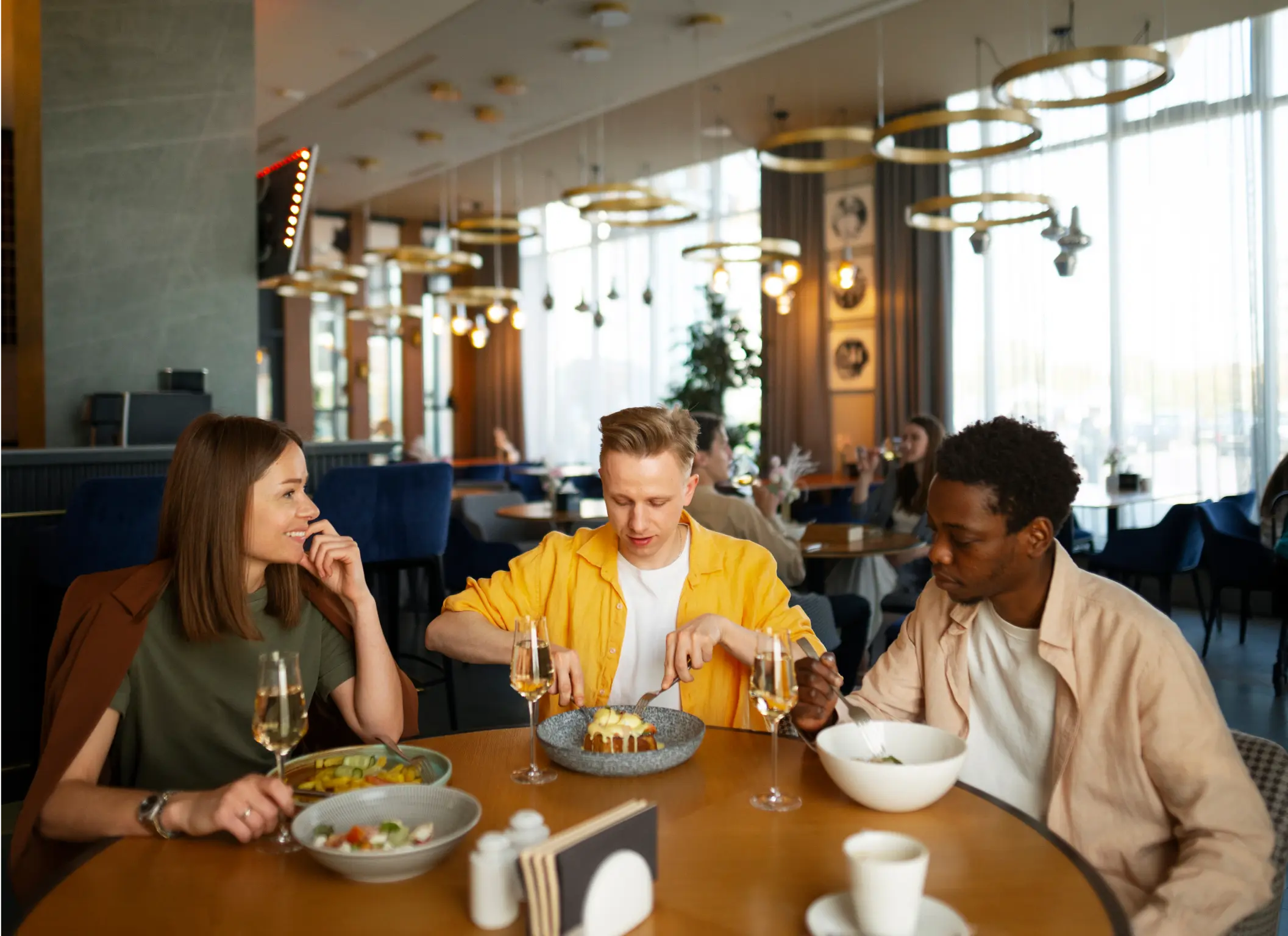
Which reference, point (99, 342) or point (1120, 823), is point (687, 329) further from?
point (1120, 823)

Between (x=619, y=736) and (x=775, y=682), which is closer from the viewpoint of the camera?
(x=775, y=682)

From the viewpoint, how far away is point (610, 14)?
659 cm

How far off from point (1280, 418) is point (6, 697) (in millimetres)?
7558

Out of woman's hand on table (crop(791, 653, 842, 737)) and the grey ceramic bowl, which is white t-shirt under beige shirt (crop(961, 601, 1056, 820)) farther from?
the grey ceramic bowl

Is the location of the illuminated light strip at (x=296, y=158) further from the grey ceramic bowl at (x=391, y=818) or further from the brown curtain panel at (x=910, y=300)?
the brown curtain panel at (x=910, y=300)

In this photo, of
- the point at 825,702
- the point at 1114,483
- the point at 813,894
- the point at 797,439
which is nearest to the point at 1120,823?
the point at 825,702

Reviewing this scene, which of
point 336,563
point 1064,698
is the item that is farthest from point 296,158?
point 1064,698

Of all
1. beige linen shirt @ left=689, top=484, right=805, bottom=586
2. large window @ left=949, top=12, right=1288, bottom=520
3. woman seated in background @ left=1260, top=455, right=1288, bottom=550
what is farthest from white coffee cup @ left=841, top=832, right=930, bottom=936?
large window @ left=949, top=12, right=1288, bottom=520

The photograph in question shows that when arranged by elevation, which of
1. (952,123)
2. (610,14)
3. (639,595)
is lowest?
(639,595)

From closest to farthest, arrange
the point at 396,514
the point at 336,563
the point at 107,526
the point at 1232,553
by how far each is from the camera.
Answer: the point at 336,563
the point at 107,526
the point at 396,514
the point at 1232,553

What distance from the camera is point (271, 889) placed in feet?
4.10

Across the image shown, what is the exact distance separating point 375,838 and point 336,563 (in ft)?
2.53

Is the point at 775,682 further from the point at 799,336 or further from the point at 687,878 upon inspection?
the point at 799,336

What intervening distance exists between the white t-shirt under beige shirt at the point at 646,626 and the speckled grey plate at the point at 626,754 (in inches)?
12.0
